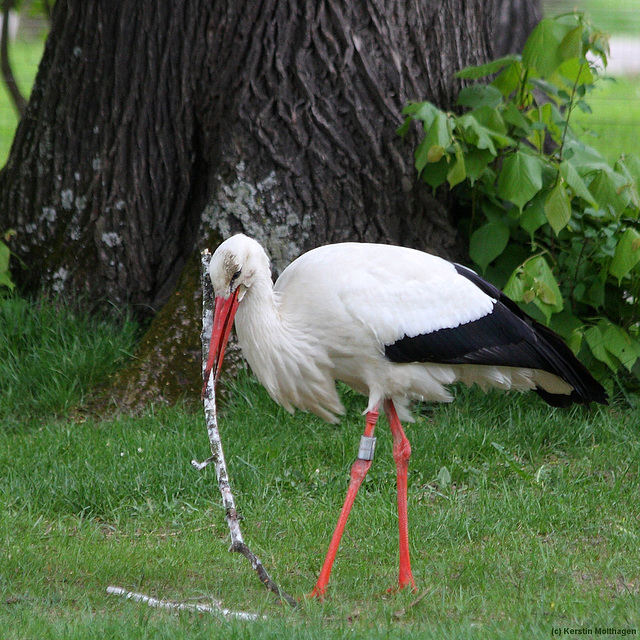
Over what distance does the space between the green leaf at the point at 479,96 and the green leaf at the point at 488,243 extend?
639mm

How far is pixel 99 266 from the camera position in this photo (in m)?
5.46

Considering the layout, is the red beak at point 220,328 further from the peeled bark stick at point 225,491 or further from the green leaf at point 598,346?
the green leaf at point 598,346

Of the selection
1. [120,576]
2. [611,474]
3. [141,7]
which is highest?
[141,7]

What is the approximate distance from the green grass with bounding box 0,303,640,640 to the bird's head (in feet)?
2.85

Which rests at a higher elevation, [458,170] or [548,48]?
[548,48]

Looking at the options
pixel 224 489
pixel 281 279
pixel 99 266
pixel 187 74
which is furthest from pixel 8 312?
pixel 224 489

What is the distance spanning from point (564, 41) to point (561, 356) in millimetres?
1601

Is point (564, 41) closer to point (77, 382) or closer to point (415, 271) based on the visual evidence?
point (415, 271)

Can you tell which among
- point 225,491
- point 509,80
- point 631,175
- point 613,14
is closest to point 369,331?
point 225,491

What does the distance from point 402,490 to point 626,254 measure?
179 cm

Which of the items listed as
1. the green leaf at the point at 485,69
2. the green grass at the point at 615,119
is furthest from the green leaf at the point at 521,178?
the green grass at the point at 615,119

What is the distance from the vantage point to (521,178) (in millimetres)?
4773

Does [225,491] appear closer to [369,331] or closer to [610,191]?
[369,331]

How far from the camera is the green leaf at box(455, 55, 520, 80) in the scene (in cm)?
493
